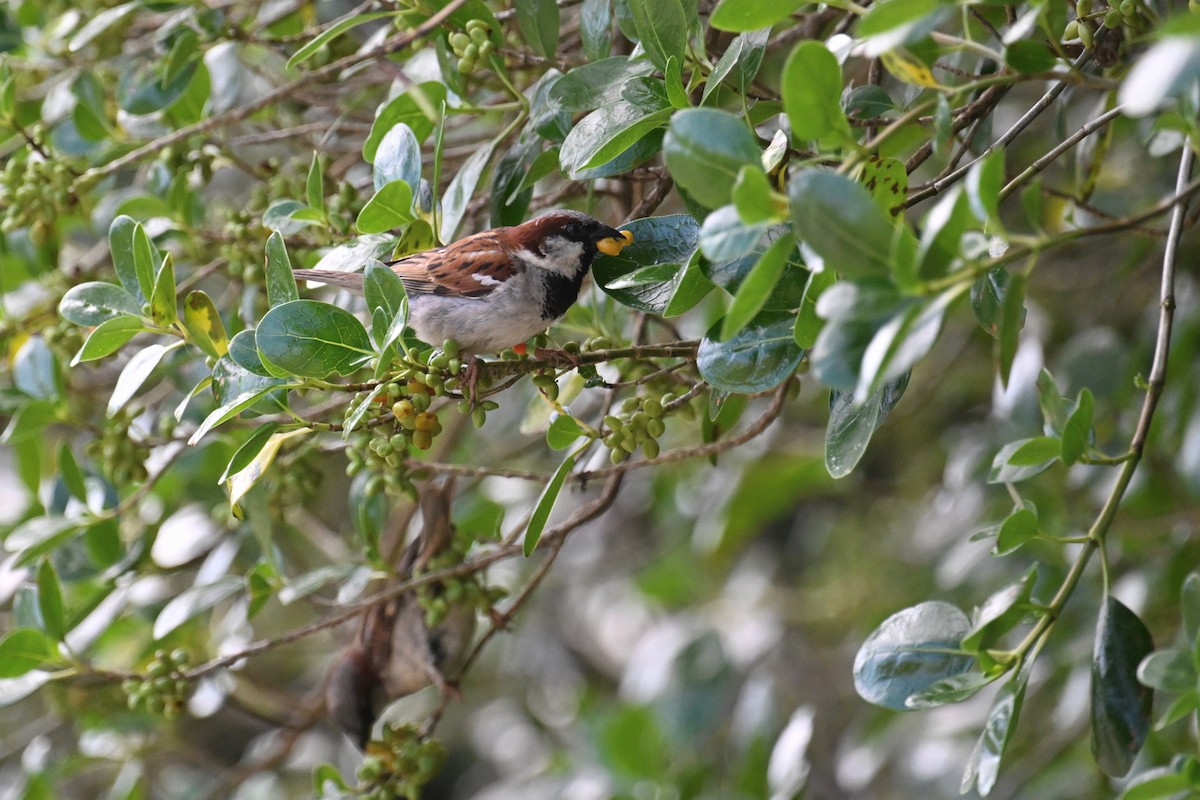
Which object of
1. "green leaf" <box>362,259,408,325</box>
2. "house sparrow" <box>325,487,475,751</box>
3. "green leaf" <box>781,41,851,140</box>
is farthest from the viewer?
"house sparrow" <box>325,487,475,751</box>

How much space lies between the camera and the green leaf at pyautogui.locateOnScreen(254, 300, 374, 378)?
4.31ft

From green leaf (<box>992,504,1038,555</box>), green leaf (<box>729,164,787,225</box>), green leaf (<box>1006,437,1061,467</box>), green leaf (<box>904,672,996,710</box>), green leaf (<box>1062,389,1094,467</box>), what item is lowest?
green leaf (<box>904,672,996,710</box>)

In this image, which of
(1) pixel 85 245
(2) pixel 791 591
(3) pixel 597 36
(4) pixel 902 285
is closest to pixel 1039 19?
(4) pixel 902 285

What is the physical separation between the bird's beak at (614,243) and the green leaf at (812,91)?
0.48 metres

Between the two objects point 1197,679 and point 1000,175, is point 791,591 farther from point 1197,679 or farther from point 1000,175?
point 1000,175

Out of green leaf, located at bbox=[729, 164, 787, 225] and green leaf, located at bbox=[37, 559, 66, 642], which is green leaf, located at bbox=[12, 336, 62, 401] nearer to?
green leaf, located at bbox=[37, 559, 66, 642]

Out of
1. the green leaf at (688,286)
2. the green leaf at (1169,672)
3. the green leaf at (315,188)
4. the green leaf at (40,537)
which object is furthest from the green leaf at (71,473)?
the green leaf at (1169,672)

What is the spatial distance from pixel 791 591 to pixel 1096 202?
6.82 ft

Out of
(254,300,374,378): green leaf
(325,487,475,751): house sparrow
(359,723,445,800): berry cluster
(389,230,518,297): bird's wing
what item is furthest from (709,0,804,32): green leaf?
(359,723,445,800): berry cluster

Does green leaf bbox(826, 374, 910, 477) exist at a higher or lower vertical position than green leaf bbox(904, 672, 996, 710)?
higher

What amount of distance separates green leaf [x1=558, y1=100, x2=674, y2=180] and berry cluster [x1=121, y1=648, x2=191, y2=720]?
3.90 feet

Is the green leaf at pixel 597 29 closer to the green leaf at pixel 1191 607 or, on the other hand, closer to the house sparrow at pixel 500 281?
the house sparrow at pixel 500 281

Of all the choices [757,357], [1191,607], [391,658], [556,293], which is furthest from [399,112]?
[1191,607]

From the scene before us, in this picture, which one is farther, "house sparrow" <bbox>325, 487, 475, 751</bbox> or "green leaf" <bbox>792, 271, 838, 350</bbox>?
"house sparrow" <bbox>325, 487, 475, 751</bbox>
